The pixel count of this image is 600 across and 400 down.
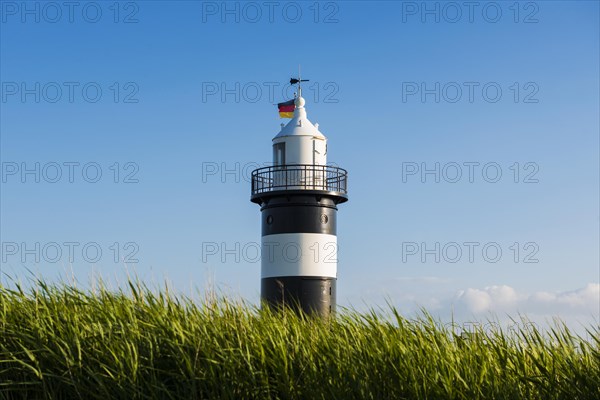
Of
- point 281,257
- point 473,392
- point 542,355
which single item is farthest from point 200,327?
point 281,257

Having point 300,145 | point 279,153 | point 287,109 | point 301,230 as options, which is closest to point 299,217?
point 301,230

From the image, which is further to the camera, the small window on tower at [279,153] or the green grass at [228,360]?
the small window on tower at [279,153]

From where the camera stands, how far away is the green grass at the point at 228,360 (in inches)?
288

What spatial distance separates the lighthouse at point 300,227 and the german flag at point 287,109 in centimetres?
251

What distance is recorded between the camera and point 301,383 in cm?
757

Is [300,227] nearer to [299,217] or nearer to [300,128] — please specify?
[299,217]

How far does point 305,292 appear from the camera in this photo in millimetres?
17953

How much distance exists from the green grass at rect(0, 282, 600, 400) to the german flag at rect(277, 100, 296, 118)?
13.6 m

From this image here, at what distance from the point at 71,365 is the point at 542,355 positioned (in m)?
5.38

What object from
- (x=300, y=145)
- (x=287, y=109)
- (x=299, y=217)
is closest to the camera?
(x=299, y=217)

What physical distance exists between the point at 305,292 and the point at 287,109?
20.5ft

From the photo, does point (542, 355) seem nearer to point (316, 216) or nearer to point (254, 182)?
point (316, 216)

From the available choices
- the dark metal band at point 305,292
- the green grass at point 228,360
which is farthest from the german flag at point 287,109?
the green grass at point 228,360

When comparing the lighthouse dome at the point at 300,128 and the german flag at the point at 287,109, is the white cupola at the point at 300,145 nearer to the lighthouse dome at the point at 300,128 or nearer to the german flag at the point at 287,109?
the lighthouse dome at the point at 300,128
